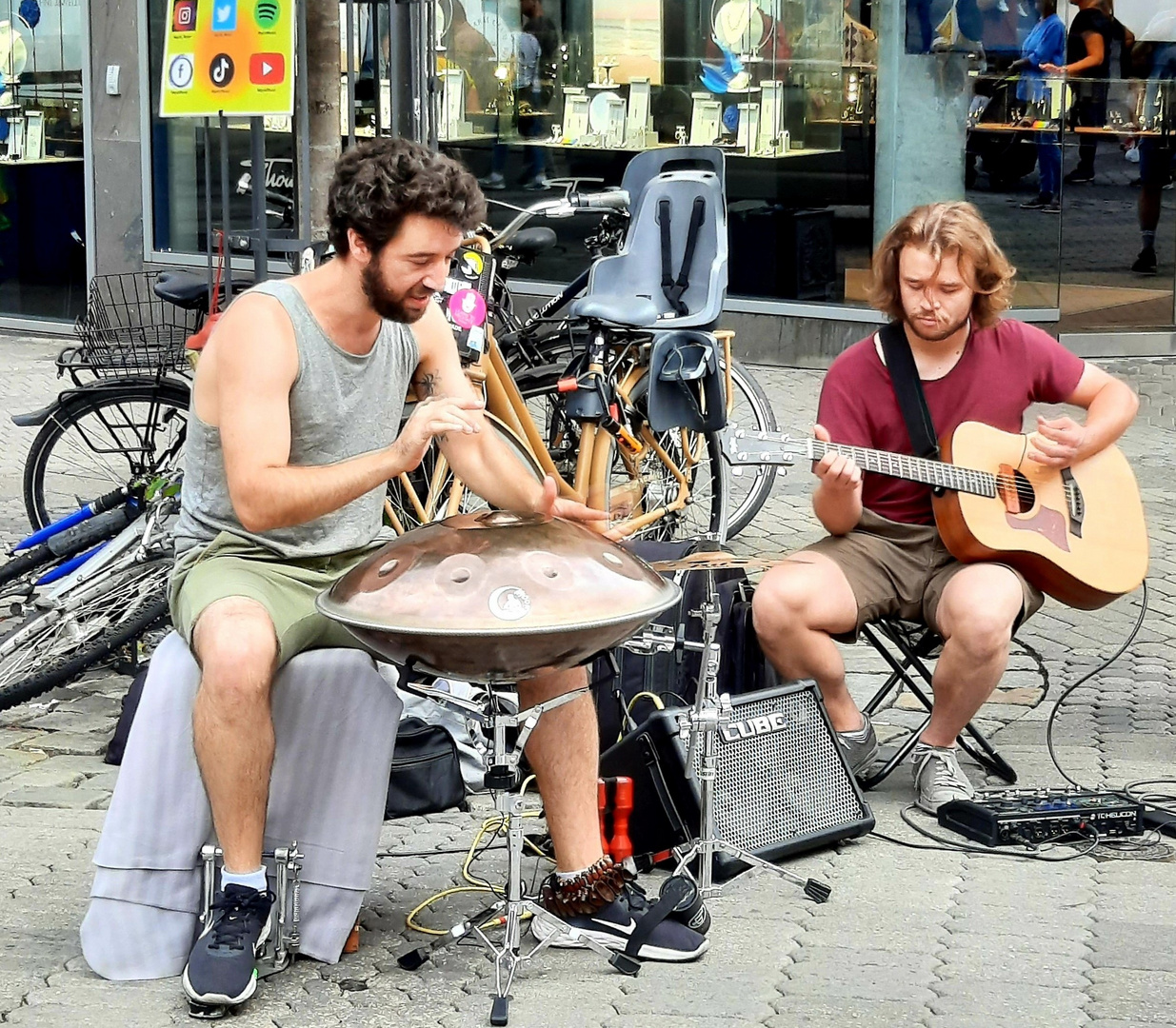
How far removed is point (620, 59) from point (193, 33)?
5.35 metres

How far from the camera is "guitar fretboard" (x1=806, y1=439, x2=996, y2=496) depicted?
4047mm

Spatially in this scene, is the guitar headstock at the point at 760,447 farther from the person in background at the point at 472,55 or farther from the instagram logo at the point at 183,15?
the person in background at the point at 472,55

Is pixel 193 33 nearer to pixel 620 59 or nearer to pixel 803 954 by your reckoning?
pixel 803 954

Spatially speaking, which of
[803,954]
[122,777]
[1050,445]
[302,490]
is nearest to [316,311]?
[302,490]

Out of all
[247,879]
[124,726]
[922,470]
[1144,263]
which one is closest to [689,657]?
[922,470]

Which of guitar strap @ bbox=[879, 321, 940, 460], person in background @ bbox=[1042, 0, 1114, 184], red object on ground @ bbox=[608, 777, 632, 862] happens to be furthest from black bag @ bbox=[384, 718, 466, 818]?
person in background @ bbox=[1042, 0, 1114, 184]

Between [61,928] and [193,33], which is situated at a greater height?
[193,33]

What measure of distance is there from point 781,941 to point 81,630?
7.34ft

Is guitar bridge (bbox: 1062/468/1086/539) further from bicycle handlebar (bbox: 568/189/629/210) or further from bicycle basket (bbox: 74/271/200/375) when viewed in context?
bicycle basket (bbox: 74/271/200/375)

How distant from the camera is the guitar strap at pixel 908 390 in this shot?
414cm

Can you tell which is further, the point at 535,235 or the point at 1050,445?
the point at 535,235

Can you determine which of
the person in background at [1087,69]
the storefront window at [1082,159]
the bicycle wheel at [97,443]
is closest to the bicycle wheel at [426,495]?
the bicycle wheel at [97,443]

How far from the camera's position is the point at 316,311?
3387 millimetres

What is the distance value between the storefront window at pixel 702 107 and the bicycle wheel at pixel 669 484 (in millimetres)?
3471
